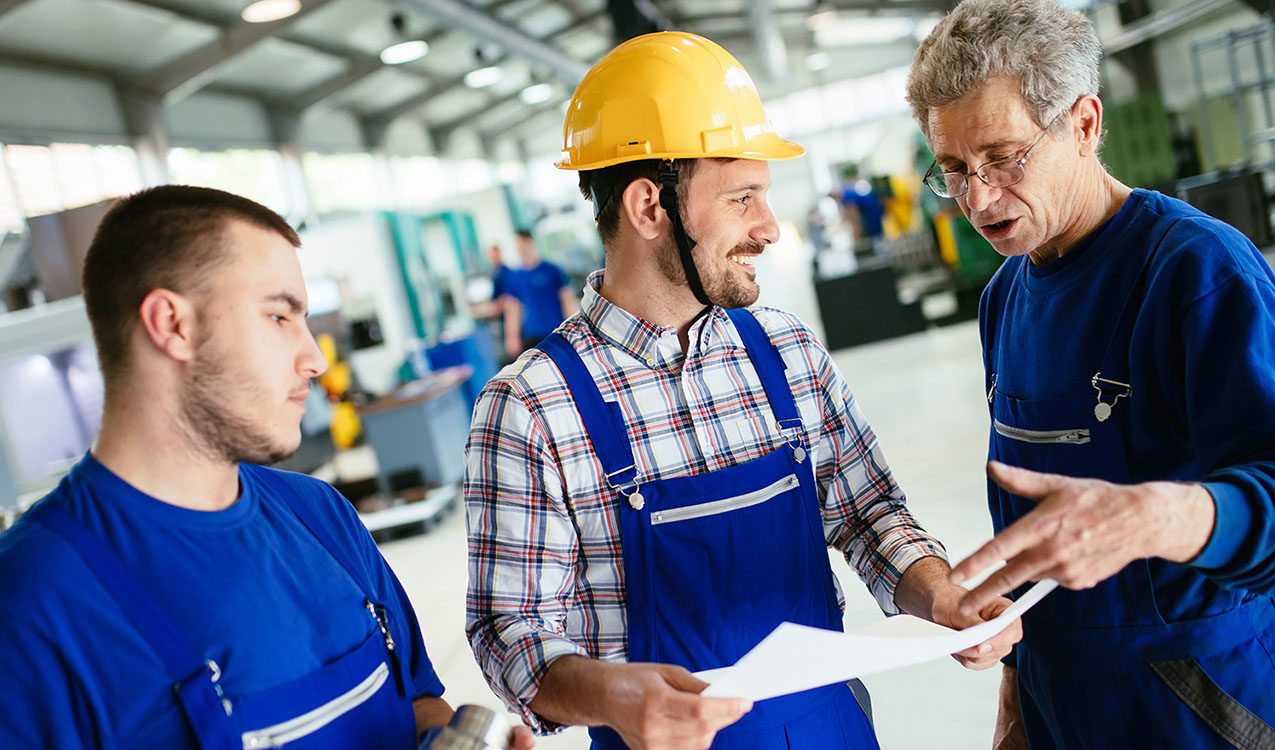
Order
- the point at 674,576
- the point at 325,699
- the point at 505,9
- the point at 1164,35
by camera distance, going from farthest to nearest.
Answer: the point at 505,9, the point at 1164,35, the point at 674,576, the point at 325,699

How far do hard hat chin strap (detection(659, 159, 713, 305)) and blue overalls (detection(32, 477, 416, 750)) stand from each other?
2.40 ft

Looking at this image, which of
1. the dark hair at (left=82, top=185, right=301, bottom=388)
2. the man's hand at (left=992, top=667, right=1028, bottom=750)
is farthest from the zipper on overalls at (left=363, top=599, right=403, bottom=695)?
the man's hand at (left=992, top=667, right=1028, bottom=750)

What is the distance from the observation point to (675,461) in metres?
1.54

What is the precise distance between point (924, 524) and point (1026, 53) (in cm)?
389

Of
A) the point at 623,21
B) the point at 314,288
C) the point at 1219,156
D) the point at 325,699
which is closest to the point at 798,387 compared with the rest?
the point at 325,699

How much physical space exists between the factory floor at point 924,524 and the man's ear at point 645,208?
2417 mm

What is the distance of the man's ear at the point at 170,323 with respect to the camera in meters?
1.18

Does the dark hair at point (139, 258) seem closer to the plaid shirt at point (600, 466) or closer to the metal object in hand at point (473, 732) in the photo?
the plaid shirt at point (600, 466)

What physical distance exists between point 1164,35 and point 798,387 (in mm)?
15477

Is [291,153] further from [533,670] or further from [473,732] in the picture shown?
[473,732]

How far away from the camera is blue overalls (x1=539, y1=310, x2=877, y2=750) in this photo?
1.46 meters

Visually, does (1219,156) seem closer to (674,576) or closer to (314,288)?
(314,288)

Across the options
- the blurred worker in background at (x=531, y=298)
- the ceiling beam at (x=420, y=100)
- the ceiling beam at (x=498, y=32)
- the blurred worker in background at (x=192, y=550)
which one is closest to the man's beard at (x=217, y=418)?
the blurred worker in background at (x=192, y=550)

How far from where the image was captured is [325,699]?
3.92 feet
